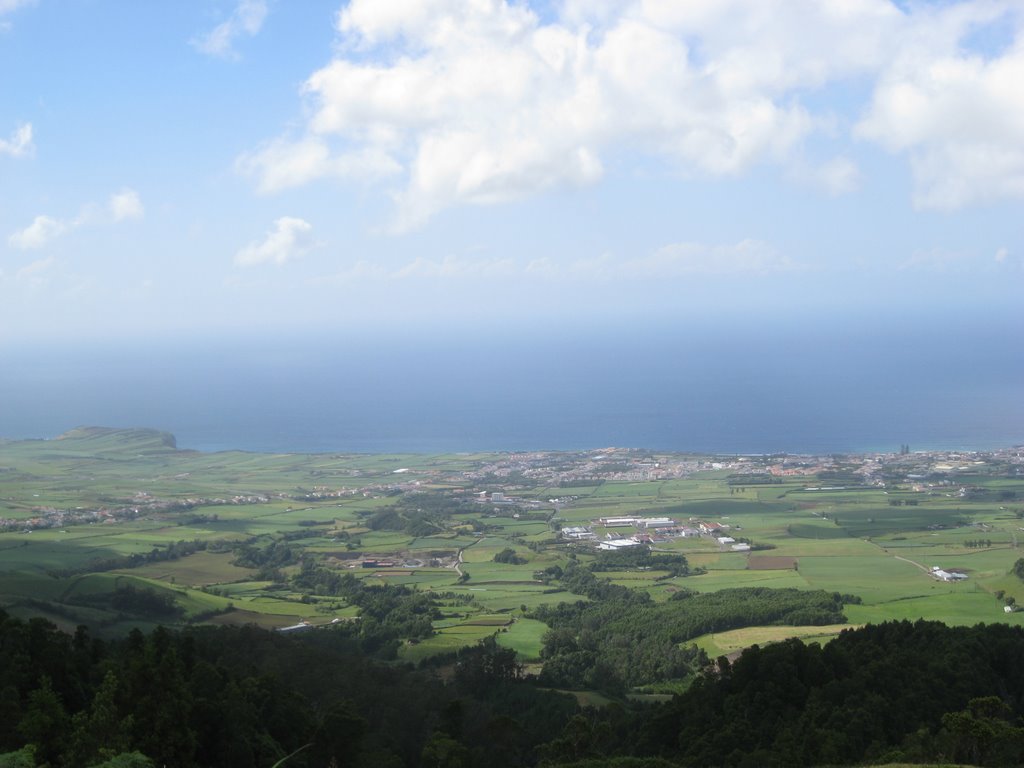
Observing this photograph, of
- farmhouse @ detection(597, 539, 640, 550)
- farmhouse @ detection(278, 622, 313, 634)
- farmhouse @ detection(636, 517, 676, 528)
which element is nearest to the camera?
farmhouse @ detection(278, 622, 313, 634)

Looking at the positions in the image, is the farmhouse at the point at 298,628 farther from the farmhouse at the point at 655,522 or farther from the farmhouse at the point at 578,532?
the farmhouse at the point at 655,522

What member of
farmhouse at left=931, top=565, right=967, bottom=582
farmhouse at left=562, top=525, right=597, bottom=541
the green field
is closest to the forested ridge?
the green field

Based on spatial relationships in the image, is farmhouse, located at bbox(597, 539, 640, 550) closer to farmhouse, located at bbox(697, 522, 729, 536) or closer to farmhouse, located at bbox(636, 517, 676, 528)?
farmhouse, located at bbox(636, 517, 676, 528)

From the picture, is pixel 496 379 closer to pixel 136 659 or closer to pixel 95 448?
pixel 95 448

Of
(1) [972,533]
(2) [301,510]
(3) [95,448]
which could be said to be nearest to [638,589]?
(1) [972,533]

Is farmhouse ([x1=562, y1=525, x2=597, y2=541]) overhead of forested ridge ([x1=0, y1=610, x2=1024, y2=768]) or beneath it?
beneath

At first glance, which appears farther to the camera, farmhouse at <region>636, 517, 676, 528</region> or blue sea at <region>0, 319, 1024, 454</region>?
blue sea at <region>0, 319, 1024, 454</region>
